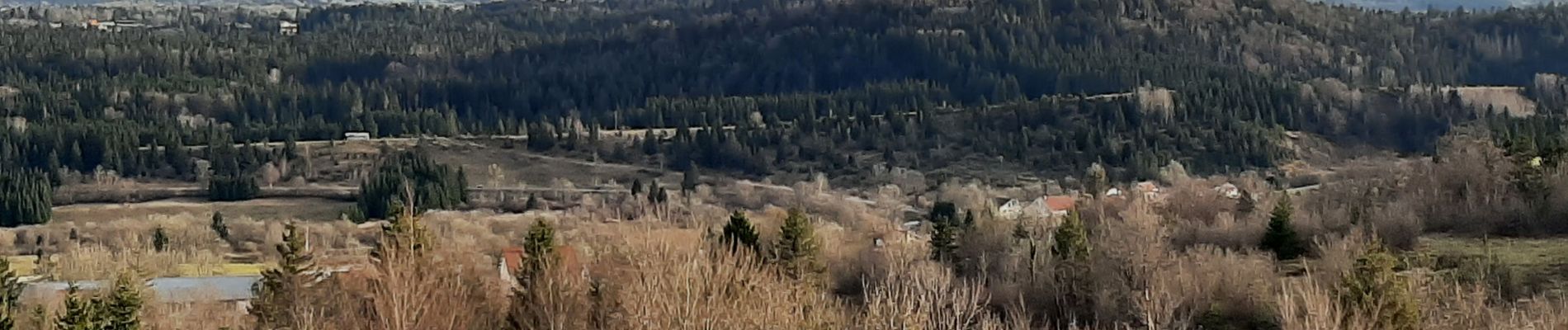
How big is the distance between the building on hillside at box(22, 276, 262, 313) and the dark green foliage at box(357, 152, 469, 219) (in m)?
26.5

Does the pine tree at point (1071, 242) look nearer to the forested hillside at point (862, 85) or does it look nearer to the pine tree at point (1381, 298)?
the pine tree at point (1381, 298)

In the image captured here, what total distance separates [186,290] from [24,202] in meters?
38.3

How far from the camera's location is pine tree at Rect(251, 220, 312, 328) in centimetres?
3159

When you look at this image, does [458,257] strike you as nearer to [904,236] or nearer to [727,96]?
[904,236]

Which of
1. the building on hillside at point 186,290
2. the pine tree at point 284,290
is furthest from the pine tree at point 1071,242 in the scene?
the building on hillside at point 186,290

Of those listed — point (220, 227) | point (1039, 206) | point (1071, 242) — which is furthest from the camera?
point (220, 227)

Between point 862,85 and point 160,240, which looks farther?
point 862,85

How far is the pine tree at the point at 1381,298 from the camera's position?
20.5 meters

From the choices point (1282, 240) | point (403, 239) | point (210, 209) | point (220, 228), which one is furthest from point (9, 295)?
point (210, 209)

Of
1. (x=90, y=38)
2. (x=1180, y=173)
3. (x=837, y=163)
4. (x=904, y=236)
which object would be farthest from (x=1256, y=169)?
(x=90, y=38)

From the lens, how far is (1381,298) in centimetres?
2045

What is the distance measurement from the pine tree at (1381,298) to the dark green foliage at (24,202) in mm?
69274

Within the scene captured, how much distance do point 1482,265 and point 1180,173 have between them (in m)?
58.4

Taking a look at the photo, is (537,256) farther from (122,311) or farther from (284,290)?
(122,311)
